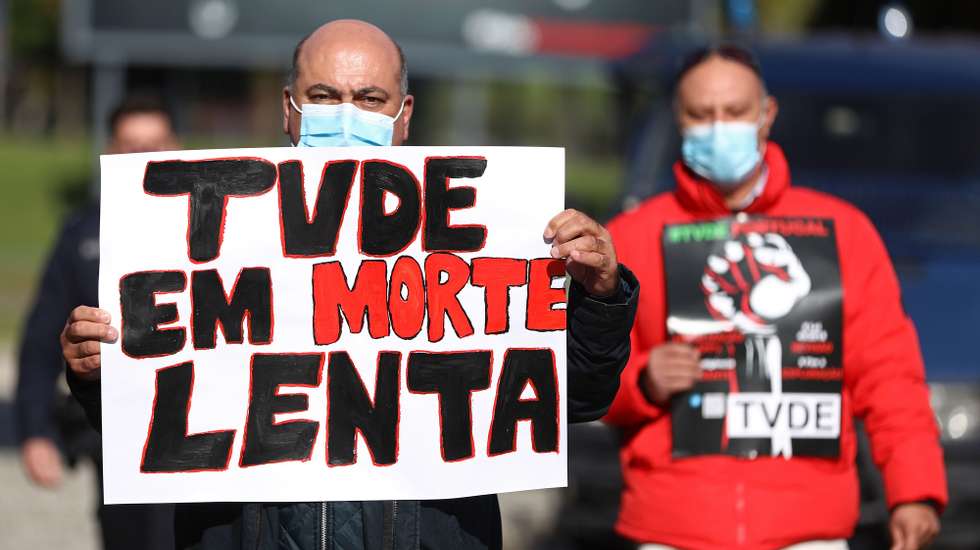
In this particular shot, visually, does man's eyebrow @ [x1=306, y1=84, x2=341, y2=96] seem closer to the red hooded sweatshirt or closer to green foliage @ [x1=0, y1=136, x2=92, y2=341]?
the red hooded sweatshirt

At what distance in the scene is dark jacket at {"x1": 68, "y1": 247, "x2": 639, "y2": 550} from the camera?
2.88m

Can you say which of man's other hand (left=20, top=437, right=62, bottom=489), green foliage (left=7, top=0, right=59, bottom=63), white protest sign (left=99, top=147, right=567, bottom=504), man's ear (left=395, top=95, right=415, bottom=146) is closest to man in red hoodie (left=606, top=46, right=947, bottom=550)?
white protest sign (left=99, top=147, right=567, bottom=504)

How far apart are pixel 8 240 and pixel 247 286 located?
25.8 meters

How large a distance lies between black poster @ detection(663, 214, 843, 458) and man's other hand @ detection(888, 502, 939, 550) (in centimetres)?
22

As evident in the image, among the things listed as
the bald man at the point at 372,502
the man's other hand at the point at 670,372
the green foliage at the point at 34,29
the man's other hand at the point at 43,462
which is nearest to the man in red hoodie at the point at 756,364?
the man's other hand at the point at 670,372

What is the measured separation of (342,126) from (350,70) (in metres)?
0.11

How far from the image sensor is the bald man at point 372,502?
2879 millimetres

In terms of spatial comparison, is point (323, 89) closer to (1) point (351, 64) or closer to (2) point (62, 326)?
(1) point (351, 64)

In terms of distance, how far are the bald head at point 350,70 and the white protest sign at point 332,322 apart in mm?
115

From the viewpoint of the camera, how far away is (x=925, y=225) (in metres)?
6.49

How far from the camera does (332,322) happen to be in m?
2.98

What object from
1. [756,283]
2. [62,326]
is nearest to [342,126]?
[756,283]

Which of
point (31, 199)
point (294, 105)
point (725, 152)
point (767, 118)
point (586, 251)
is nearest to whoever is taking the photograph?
point (586, 251)

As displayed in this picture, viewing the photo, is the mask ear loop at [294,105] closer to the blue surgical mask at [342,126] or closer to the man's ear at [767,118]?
the blue surgical mask at [342,126]
